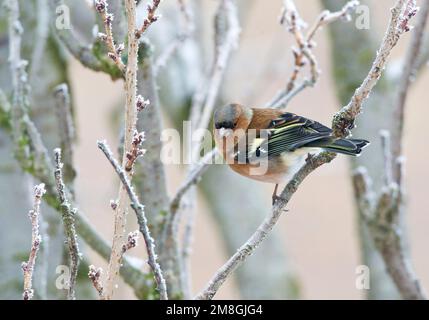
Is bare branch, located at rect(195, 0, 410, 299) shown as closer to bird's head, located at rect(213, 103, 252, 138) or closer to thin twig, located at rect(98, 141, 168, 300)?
thin twig, located at rect(98, 141, 168, 300)

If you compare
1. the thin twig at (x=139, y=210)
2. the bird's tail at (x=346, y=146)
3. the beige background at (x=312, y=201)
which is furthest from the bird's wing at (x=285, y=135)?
the beige background at (x=312, y=201)

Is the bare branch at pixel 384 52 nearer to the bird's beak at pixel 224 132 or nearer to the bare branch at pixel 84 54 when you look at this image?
the bare branch at pixel 84 54

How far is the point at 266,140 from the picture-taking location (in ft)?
9.45

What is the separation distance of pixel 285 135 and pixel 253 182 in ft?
6.19

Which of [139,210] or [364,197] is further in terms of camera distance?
[364,197]

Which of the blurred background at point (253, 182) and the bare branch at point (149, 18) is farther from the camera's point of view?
the blurred background at point (253, 182)

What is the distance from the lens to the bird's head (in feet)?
9.88

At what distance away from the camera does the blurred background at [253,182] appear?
386 cm

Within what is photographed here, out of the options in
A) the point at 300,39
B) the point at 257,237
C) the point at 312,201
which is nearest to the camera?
the point at 257,237

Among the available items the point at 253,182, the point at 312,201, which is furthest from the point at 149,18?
the point at 312,201

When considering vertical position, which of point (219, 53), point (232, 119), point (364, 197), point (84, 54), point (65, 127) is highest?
point (219, 53)

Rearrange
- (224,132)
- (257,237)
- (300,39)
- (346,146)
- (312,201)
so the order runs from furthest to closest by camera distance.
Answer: (312,201) → (224,132) → (300,39) → (346,146) → (257,237)

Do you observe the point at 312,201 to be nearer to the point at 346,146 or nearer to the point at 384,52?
the point at 346,146

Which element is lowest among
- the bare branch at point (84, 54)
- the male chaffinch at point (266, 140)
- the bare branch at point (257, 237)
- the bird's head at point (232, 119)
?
the bare branch at point (257, 237)
